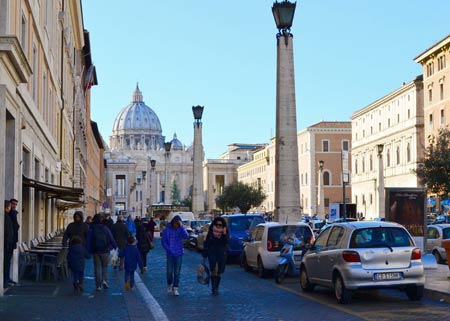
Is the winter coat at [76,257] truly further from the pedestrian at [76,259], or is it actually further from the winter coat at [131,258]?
the winter coat at [131,258]

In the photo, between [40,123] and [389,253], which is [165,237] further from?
[40,123]

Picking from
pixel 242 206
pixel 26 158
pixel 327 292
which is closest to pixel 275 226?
pixel 327 292

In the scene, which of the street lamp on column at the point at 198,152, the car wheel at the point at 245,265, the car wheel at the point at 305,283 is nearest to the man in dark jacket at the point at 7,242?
the car wheel at the point at 305,283

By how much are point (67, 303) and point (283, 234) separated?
7434 mm

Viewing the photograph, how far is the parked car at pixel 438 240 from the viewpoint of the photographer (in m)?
25.8

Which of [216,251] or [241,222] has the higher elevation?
[241,222]

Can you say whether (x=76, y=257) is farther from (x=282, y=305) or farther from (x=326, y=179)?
(x=326, y=179)

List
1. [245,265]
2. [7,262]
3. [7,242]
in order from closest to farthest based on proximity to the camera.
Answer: [7,242] → [7,262] → [245,265]

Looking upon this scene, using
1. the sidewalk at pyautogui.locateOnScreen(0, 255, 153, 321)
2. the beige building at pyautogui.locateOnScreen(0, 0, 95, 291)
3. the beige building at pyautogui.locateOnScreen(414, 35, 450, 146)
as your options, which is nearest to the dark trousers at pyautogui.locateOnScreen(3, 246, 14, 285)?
the sidewalk at pyautogui.locateOnScreen(0, 255, 153, 321)

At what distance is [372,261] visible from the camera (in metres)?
13.8

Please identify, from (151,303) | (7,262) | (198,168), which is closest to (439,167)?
(198,168)

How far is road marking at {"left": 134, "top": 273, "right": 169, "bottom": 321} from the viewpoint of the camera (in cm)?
1273

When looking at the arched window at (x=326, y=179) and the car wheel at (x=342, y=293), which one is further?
the arched window at (x=326, y=179)

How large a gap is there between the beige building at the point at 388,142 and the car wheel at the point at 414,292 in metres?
58.7
